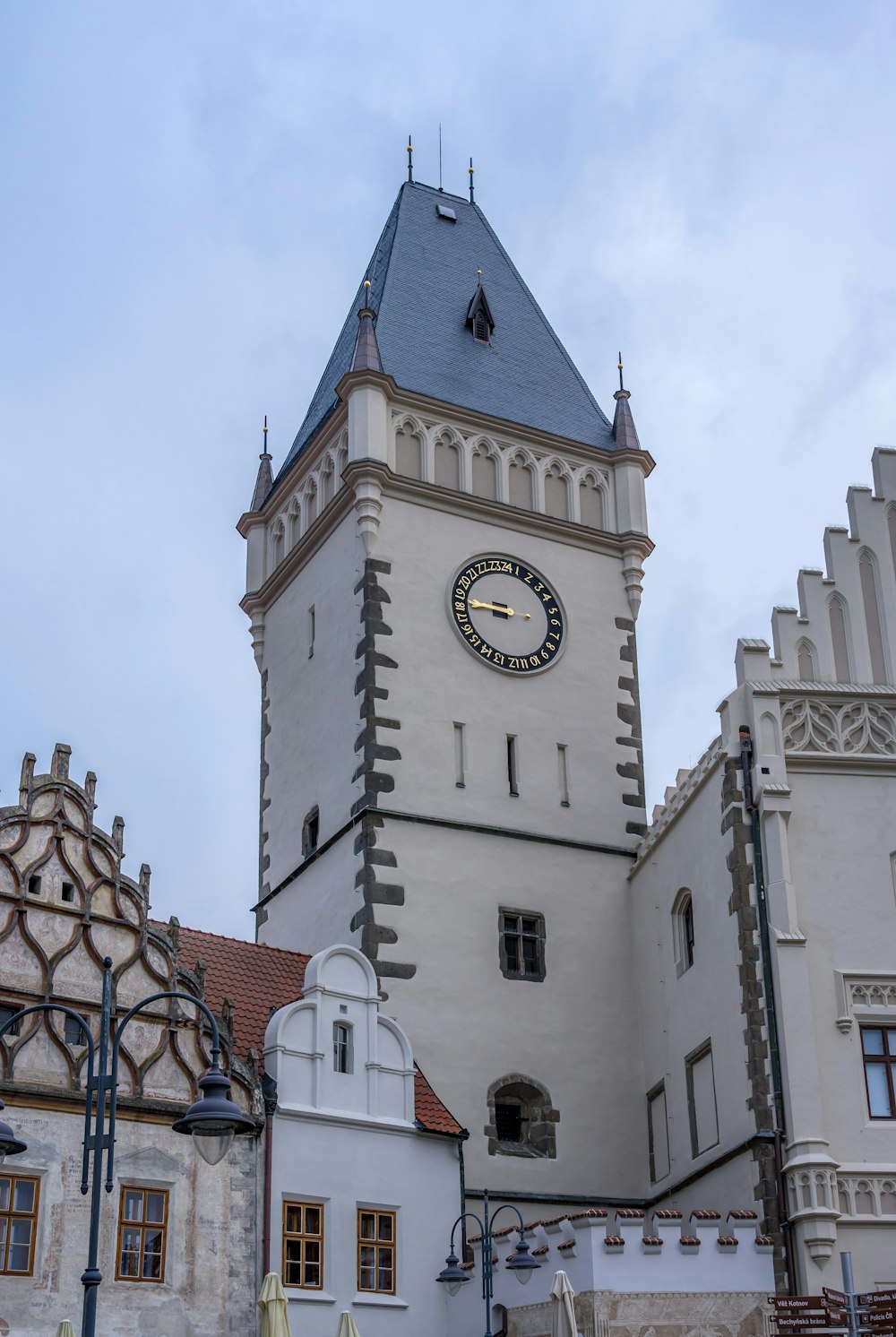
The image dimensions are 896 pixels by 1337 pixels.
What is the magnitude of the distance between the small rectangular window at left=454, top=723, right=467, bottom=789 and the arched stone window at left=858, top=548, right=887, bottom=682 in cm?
709

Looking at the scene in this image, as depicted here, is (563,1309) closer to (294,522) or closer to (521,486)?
(521,486)

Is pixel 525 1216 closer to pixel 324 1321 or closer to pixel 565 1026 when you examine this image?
pixel 565 1026

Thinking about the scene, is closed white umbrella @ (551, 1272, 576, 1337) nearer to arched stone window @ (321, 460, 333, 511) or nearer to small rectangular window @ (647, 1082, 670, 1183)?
small rectangular window @ (647, 1082, 670, 1183)

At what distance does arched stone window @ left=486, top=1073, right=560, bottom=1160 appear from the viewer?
2728 centimetres

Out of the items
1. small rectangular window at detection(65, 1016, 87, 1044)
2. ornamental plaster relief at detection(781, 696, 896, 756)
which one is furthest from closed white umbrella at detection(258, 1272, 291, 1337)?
ornamental plaster relief at detection(781, 696, 896, 756)

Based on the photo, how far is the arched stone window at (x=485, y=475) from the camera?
3269 centimetres

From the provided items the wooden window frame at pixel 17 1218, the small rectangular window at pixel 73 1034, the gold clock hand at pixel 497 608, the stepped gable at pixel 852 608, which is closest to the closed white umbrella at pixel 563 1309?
the wooden window frame at pixel 17 1218

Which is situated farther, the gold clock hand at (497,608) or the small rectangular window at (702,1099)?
the gold clock hand at (497,608)

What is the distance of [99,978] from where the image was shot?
71.2ft

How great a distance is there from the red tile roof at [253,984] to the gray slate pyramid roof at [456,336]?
11317 mm

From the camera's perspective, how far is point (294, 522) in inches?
1371

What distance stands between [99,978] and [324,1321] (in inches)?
202

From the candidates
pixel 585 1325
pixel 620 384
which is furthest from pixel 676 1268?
pixel 620 384

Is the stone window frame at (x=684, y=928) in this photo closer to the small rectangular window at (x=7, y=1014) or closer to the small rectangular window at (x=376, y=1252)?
the small rectangular window at (x=376, y=1252)
